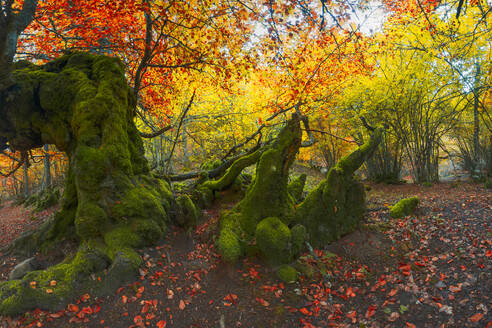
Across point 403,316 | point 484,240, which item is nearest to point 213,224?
point 403,316

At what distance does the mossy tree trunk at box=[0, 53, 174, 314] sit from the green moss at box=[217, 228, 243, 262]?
1241 millimetres

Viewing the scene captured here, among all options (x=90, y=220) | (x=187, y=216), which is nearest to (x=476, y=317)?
(x=187, y=216)

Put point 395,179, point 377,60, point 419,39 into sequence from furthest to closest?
point 395,179 < point 377,60 < point 419,39

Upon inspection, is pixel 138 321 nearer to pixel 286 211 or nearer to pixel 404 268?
pixel 286 211

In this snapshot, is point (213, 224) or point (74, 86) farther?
point (213, 224)

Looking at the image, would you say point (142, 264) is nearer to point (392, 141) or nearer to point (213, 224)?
point (213, 224)

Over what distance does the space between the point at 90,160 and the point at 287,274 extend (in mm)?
4227

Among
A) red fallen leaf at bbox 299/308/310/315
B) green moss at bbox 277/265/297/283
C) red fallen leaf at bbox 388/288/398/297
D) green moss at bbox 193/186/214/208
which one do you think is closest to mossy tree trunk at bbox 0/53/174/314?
green moss at bbox 193/186/214/208

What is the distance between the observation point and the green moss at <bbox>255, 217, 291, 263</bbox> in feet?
14.9

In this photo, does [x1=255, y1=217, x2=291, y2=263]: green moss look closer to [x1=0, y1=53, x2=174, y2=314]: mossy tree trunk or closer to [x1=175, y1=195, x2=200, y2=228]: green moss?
[x1=175, y1=195, x2=200, y2=228]: green moss

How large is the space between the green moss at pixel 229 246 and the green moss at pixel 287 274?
84 centimetres

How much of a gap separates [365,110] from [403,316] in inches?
421

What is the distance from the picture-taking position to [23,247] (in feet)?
16.7

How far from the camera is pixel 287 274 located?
4.37 metres
